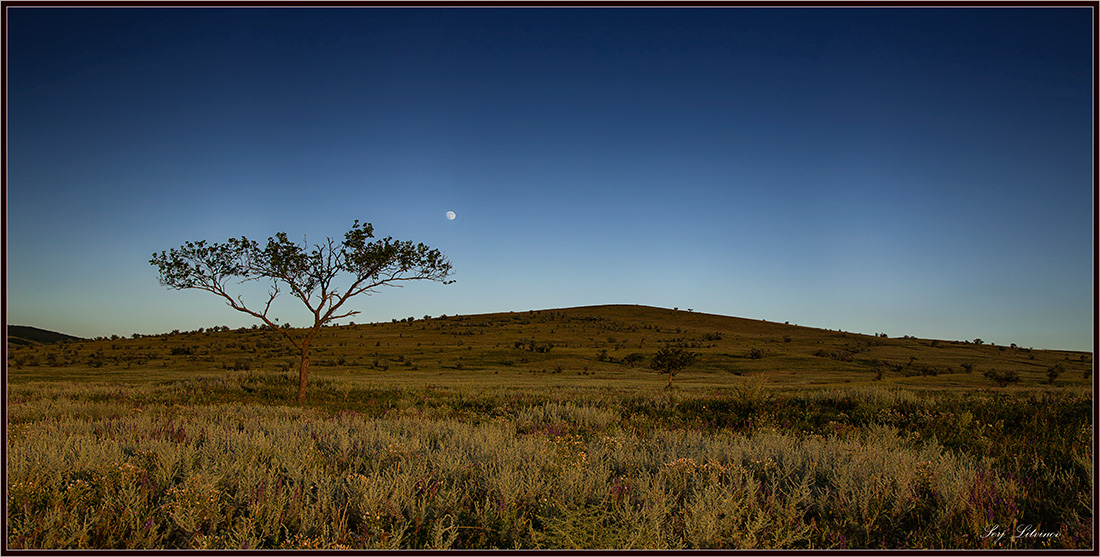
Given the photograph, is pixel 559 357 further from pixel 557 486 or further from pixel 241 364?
pixel 557 486

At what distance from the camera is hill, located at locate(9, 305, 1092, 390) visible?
A: 41438 millimetres

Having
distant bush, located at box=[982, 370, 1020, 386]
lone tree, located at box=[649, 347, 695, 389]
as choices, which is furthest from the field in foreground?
distant bush, located at box=[982, 370, 1020, 386]

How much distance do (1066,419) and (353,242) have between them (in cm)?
2165

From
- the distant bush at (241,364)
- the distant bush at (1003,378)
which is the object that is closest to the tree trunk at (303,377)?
the distant bush at (241,364)

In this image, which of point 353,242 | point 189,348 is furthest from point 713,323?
point 353,242

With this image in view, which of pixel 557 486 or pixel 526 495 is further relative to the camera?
pixel 557 486

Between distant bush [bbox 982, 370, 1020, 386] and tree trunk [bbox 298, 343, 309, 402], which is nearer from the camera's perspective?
tree trunk [bbox 298, 343, 309, 402]

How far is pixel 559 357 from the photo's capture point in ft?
206

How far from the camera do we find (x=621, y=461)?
5828 mm

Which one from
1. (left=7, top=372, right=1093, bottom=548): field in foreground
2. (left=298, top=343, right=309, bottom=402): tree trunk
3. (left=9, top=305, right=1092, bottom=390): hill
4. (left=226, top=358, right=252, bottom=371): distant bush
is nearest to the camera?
(left=7, top=372, right=1093, bottom=548): field in foreground

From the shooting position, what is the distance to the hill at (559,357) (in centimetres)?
4144

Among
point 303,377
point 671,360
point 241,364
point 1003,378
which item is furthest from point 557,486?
point 241,364

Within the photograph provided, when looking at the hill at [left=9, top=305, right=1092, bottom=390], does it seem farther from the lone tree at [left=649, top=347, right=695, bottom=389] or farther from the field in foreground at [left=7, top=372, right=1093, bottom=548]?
the field in foreground at [left=7, top=372, right=1093, bottom=548]

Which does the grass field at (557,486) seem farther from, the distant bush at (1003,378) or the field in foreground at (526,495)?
the distant bush at (1003,378)
